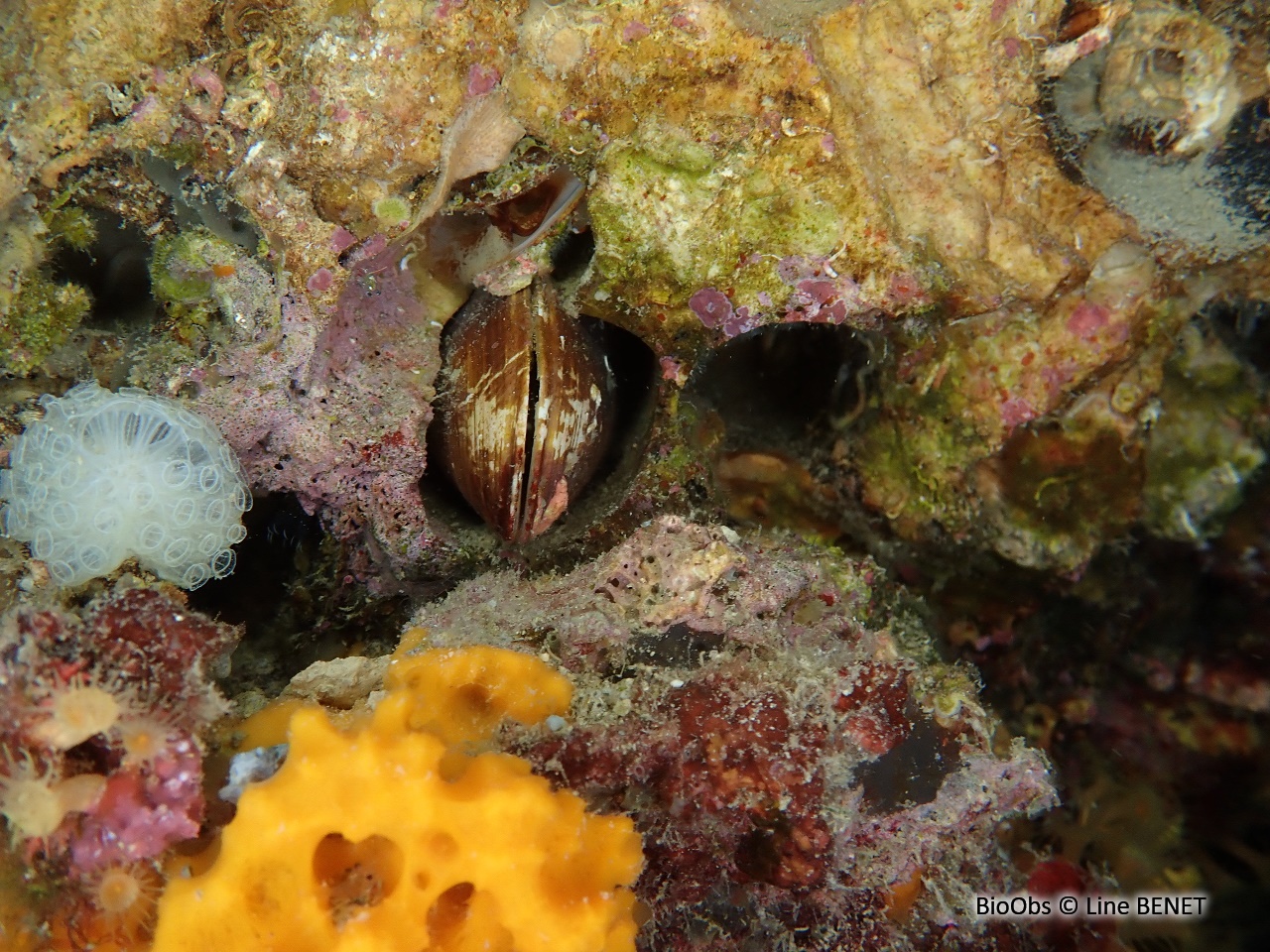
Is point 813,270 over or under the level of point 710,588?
over

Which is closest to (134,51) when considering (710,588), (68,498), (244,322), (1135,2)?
(244,322)

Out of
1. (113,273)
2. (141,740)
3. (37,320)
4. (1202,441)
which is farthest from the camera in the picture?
(1202,441)

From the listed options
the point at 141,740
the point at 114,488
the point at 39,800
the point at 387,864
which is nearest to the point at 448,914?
the point at 387,864

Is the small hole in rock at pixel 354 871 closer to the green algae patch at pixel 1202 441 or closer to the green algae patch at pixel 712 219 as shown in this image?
the green algae patch at pixel 712 219

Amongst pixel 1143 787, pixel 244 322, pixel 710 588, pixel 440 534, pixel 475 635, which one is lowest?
pixel 1143 787

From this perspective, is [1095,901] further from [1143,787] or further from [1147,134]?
[1147,134]

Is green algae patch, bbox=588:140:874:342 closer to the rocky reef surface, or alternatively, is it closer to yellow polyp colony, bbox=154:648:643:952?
the rocky reef surface

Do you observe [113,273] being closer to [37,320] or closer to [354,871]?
[37,320]
